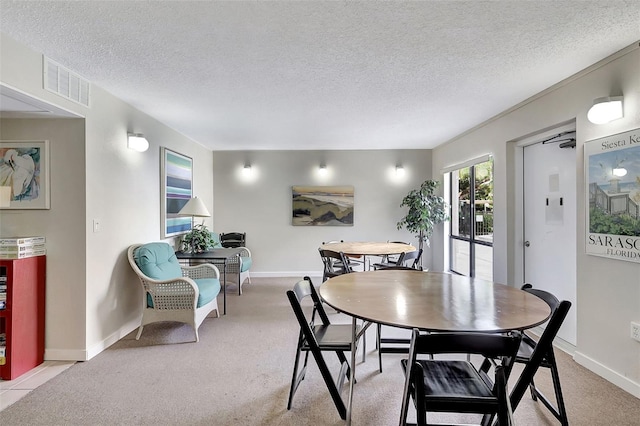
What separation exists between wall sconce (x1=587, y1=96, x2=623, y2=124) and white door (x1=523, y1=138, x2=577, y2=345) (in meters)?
0.68

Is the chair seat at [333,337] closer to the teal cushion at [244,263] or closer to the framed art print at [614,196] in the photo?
the framed art print at [614,196]

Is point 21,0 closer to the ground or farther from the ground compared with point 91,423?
farther from the ground

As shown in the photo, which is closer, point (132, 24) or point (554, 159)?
point (132, 24)

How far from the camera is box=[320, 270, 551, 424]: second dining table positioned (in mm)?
1448

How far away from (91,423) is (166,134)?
335 cm

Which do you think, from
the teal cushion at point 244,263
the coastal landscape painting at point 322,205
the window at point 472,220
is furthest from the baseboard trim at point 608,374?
the teal cushion at point 244,263

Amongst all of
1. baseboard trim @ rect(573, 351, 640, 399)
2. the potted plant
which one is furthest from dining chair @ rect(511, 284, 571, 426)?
the potted plant

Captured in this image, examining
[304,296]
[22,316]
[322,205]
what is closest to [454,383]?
[304,296]

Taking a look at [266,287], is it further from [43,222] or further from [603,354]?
[603,354]

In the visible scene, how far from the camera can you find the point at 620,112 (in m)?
2.24

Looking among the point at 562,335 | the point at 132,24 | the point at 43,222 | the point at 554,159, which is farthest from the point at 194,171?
the point at 562,335

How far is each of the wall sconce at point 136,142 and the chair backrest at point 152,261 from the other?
1054 mm

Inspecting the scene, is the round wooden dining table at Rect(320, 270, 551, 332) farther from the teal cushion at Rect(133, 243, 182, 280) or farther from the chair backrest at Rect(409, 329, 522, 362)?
the teal cushion at Rect(133, 243, 182, 280)

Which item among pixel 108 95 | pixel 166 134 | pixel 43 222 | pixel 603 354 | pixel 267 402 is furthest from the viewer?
pixel 166 134
